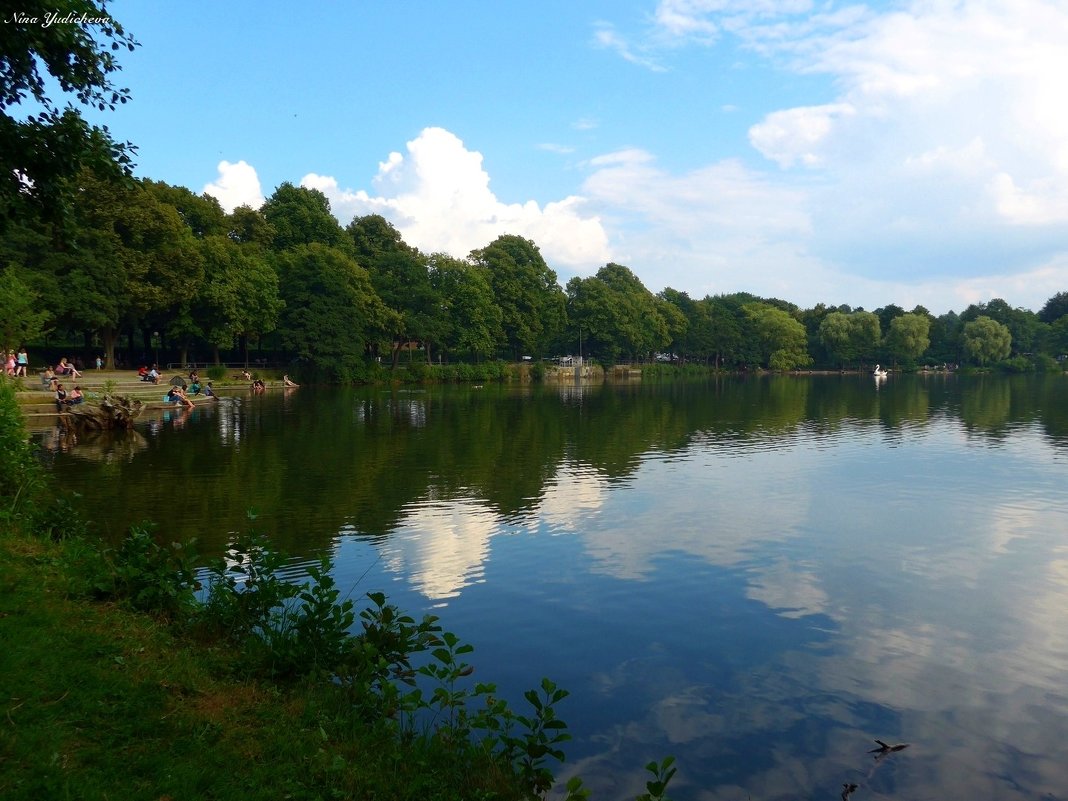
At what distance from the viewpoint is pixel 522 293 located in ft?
346

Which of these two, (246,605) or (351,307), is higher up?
(351,307)

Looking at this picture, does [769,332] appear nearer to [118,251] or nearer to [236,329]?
[236,329]

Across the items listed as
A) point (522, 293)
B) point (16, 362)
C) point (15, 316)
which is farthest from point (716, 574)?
point (522, 293)

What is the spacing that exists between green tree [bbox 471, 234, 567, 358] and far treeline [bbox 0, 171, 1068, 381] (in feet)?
0.82

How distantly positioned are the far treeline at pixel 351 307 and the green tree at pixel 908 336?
1.16 feet

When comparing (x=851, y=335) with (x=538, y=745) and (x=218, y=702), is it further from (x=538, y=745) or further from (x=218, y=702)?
(x=218, y=702)

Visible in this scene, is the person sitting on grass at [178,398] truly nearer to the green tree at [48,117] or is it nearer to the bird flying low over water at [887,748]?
the green tree at [48,117]

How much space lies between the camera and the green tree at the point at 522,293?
342 feet

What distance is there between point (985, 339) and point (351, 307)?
128813 millimetres

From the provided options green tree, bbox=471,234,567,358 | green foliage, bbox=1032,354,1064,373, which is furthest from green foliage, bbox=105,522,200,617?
green foliage, bbox=1032,354,1064,373

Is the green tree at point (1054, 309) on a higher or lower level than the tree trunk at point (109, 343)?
higher

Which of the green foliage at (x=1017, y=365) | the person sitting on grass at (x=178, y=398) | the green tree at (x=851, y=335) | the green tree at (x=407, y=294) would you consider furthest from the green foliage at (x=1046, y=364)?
the person sitting on grass at (x=178, y=398)

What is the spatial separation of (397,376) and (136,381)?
34958mm

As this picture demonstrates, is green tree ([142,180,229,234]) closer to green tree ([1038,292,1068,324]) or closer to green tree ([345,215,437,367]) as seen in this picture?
green tree ([345,215,437,367])
